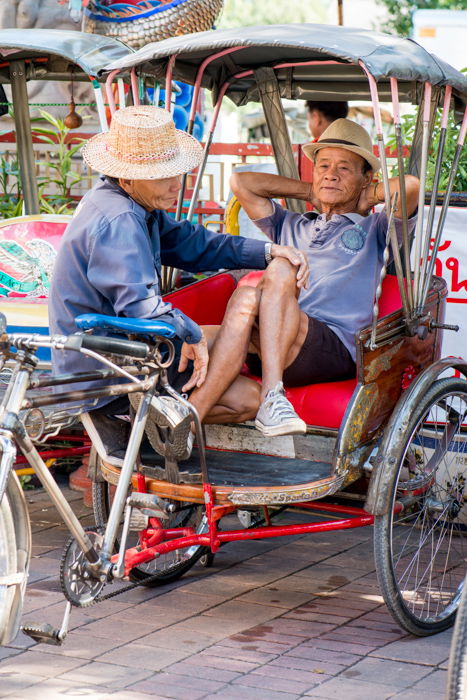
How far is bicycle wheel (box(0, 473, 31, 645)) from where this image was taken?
2.85 m

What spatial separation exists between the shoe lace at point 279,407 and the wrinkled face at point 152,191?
31.1 inches

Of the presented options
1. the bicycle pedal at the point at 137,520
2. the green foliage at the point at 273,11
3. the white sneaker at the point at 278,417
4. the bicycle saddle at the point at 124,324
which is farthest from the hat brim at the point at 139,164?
the green foliage at the point at 273,11

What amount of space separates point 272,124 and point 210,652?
2.71 meters

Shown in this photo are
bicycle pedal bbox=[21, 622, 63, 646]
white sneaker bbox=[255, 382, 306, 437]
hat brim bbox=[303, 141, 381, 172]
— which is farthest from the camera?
hat brim bbox=[303, 141, 381, 172]

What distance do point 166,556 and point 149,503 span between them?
0.89 meters

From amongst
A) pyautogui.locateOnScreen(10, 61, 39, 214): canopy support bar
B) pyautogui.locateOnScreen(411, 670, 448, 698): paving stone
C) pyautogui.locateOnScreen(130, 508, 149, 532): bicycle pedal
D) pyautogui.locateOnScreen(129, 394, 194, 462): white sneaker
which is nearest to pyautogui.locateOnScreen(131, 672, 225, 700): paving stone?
pyautogui.locateOnScreen(130, 508, 149, 532): bicycle pedal

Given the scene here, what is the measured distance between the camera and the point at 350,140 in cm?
445

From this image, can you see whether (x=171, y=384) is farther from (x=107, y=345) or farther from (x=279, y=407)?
(x=107, y=345)

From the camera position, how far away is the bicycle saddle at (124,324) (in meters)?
3.17

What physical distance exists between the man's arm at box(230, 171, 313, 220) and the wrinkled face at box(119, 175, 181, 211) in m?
0.90

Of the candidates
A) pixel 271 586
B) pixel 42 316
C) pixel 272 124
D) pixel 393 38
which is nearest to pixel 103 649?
pixel 271 586

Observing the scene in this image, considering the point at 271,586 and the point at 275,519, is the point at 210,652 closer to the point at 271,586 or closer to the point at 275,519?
the point at 271,586

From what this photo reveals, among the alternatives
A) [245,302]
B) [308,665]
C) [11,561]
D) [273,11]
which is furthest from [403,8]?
[11,561]

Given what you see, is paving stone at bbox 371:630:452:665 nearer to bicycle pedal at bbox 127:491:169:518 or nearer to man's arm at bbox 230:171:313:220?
bicycle pedal at bbox 127:491:169:518
